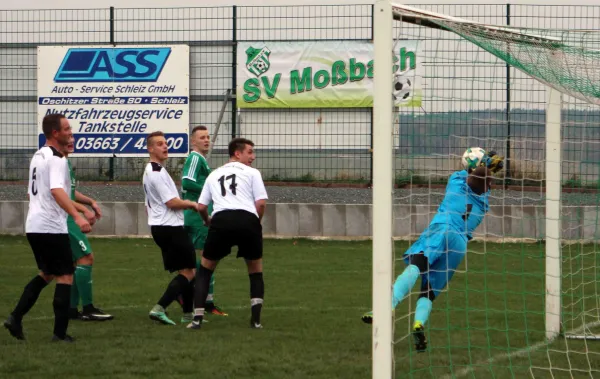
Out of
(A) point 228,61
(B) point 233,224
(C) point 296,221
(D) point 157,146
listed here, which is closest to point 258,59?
(A) point 228,61

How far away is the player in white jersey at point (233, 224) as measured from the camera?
31.9 feet

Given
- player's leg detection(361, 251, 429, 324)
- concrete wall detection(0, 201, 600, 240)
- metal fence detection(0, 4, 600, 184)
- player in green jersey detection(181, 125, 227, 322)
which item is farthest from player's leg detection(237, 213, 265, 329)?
metal fence detection(0, 4, 600, 184)

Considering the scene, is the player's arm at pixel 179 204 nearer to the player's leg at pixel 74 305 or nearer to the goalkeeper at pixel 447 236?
the player's leg at pixel 74 305

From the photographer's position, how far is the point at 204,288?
32.2 ft

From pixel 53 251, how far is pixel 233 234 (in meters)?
1.58

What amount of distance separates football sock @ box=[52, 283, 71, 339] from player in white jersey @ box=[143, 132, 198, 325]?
127 cm

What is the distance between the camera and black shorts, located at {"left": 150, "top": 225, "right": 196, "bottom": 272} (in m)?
10.3

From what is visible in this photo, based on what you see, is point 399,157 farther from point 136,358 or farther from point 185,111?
point 185,111

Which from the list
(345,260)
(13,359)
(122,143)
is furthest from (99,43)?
(13,359)

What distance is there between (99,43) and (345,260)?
7.99 metres

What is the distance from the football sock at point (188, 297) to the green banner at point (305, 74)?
10274mm

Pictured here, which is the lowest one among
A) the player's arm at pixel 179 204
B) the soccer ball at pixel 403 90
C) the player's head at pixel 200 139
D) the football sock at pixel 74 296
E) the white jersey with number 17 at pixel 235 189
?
the football sock at pixel 74 296

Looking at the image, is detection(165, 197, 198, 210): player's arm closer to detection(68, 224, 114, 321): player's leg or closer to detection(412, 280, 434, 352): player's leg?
detection(68, 224, 114, 321): player's leg

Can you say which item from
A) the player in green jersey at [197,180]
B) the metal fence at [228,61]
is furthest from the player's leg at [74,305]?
the metal fence at [228,61]
